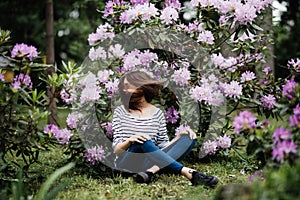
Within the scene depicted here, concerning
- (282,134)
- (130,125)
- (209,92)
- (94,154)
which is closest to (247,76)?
(209,92)

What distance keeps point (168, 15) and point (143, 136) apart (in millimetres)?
1144

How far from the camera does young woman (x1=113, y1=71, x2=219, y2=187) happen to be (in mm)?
3797

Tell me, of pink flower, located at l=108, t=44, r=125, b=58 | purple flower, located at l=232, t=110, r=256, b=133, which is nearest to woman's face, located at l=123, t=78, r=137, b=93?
pink flower, located at l=108, t=44, r=125, b=58

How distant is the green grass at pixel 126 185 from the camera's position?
3.30 m

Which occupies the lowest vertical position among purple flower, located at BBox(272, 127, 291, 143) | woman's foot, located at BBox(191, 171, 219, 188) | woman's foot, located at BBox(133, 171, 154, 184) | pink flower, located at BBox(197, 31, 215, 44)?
woman's foot, located at BBox(133, 171, 154, 184)

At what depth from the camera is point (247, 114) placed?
2.63 metres

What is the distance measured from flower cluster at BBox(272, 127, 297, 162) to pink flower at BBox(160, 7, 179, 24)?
80.7 inches

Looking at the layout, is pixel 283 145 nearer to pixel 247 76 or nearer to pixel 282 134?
pixel 282 134

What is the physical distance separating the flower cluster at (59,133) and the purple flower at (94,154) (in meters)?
0.19

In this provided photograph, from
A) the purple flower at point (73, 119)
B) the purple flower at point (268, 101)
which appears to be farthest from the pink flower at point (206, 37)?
the purple flower at point (73, 119)

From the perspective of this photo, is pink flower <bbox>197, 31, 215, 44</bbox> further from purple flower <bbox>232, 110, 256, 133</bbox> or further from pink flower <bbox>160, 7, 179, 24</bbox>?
purple flower <bbox>232, 110, 256, 133</bbox>

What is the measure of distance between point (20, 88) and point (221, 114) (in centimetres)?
209

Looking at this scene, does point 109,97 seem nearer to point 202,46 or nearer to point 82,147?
point 82,147

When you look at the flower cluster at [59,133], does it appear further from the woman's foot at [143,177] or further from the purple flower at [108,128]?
the woman's foot at [143,177]
